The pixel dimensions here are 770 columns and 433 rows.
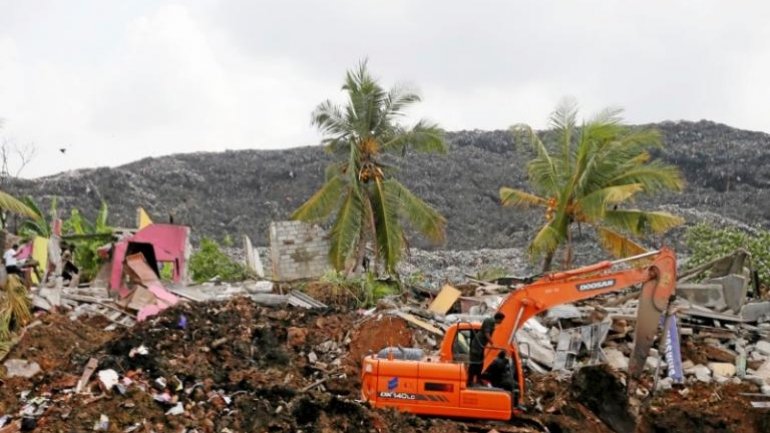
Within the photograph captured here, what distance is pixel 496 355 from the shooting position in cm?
1002

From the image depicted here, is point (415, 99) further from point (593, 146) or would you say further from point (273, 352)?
point (273, 352)

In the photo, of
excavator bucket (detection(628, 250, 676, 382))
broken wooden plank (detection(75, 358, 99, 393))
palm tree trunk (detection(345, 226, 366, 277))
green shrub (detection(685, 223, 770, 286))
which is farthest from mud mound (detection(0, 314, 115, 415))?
green shrub (detection(685, 223, 770, 286))

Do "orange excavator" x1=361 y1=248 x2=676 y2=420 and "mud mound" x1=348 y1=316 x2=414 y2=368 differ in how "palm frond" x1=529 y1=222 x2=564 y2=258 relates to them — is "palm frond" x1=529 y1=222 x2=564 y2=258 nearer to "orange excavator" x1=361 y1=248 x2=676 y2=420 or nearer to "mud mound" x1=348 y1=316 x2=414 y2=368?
"mud mound" x1=348 y1=316 x2=414 y2=368

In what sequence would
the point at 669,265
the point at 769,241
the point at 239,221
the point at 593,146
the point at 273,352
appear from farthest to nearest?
the point at 239,221, the point at 769,241, the point at 593,146, the point at 273,352, the point at 669,265

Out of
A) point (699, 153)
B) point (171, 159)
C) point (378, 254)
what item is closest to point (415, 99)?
point (378, 254)

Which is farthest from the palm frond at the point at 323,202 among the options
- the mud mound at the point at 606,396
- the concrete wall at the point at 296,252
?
the mud mound at the point at 606,396

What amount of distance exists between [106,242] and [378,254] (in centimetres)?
670

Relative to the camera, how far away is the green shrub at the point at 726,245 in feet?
64.3

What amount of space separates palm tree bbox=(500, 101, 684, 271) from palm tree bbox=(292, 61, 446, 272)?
2771 mm

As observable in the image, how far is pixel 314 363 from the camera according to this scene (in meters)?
13.6

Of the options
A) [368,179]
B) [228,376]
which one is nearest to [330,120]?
A: [368,179]

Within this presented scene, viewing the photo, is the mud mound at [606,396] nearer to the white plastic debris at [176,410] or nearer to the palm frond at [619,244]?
the white plastic debris at [176,410]

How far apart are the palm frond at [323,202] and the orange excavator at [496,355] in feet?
32.7

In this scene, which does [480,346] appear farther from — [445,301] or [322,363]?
[445,301]
